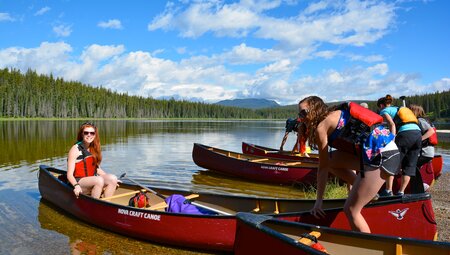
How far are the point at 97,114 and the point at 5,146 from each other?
9436cm

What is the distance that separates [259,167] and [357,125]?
8.47 m

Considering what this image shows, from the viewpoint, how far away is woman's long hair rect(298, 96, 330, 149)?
440cm

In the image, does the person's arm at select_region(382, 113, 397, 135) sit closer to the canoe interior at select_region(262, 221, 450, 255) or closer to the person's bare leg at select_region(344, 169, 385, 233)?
the person's bare leg at select_region(344, 169, 385, 233)

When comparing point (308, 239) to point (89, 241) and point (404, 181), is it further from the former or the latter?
point (89, 241)

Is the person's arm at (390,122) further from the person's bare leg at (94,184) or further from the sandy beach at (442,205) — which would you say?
the person's bare leg at (94,184)

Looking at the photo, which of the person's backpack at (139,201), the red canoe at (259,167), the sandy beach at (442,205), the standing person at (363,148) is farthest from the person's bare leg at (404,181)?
the person's backpack at (139,201)

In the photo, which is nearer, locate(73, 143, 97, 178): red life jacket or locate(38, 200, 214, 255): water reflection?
locate(38, 200, 214, 255): water reflection

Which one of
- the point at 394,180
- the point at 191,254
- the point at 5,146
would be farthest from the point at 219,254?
the point at 5,146

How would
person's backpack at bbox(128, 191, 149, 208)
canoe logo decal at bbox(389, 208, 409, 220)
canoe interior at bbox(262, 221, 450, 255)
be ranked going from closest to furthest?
canoe interior at bbox(262, 221, 450, 255)
canoe logo decal at bbox(389, 208, 409, 220)
person's backpack at bbox(128, 191, 149, 208)

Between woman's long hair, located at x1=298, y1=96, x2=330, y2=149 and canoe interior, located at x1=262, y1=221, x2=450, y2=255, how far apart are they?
1087 mm

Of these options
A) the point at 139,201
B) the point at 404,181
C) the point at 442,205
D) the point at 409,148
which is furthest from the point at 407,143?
the point at 139,201

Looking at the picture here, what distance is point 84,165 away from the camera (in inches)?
316

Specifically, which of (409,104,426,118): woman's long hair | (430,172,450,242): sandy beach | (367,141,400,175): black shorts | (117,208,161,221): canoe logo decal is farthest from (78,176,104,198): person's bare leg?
(409,104,426,118): woman's long hair

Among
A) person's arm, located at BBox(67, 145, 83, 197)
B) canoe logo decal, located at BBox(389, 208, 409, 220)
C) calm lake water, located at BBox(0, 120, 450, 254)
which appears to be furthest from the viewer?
person's arm, located at BBox(67, 145, 83, 197)
